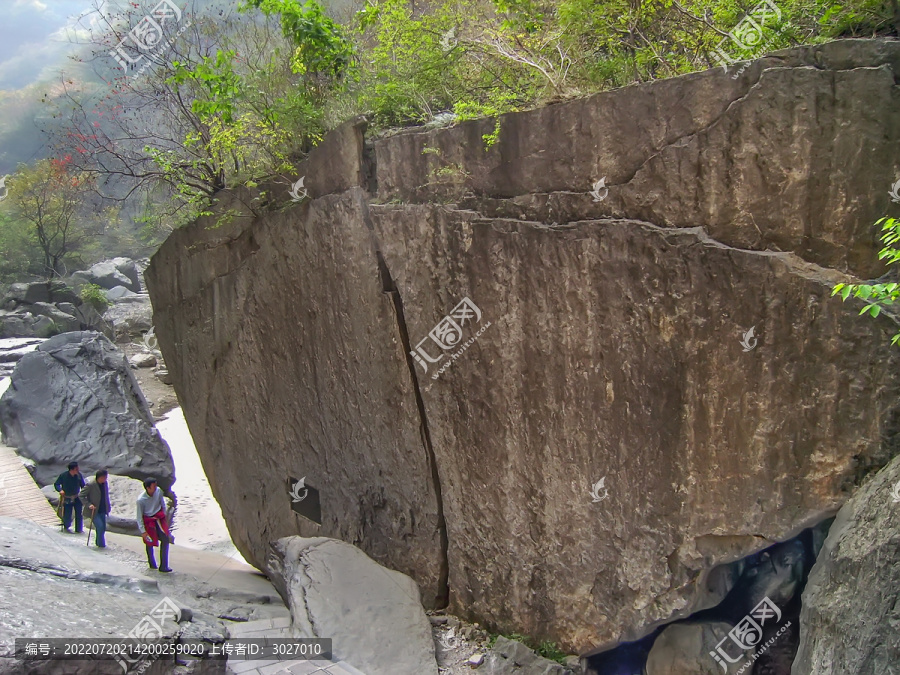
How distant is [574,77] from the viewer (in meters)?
4.73

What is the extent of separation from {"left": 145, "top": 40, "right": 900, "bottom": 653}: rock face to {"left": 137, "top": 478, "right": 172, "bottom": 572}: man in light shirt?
52.8 inches

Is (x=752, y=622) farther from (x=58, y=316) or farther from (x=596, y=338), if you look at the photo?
(x=58, y=316)

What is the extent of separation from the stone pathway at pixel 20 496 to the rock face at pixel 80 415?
1.19ft

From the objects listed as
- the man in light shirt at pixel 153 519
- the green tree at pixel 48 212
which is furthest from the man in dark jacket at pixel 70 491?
the green tree at pixel 48 212

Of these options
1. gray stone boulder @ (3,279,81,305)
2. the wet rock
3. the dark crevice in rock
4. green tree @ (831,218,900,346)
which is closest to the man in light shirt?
the dark crevice in rock

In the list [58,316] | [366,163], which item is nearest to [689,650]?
[366,163]

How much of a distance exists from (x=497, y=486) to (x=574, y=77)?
9.68 feet

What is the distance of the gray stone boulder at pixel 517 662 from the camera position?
4.65 meters

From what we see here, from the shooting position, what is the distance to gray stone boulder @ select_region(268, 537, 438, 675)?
4918 mm

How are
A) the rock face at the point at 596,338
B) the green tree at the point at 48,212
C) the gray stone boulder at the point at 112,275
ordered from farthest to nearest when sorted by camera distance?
the gray stone boulder at the point at 112,275
the green tree at the point at 48,212
the rock face at the point at 596,338

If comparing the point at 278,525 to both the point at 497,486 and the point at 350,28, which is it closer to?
the point at 497,486

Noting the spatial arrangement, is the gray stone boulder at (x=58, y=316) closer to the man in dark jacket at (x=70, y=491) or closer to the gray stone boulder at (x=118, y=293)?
the gray stone boulder at (x=118, y=293)

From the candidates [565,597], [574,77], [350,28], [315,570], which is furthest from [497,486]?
[350,28]

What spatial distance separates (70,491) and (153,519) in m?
1.81
